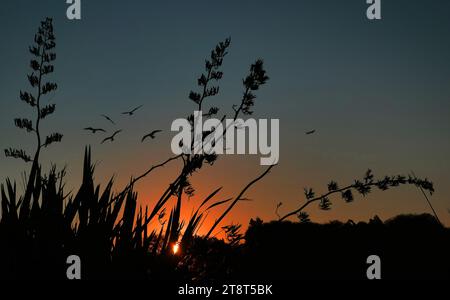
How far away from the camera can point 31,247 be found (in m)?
3.91

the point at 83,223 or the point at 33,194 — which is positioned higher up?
the point at 33,194

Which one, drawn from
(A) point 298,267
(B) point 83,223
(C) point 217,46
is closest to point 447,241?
(A) point 298,267

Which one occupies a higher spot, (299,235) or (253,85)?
(253,85)

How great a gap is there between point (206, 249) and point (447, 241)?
3.03 metres

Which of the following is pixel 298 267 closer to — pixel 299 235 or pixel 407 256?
pixel 299 235

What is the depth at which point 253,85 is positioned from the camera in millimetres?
5242

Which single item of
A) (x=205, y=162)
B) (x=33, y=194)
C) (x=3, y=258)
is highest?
(x=205, y=162)

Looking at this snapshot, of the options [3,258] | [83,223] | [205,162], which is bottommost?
[3,258]
